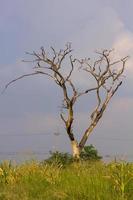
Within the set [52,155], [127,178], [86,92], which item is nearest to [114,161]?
[127,178]

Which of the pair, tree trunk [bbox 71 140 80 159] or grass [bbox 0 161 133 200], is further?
tree trunk [bbox 71 140 80 159]

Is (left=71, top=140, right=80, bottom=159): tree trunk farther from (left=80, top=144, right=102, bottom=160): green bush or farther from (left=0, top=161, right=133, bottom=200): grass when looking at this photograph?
(left=0, top=161, right=133, bottom=200): grass

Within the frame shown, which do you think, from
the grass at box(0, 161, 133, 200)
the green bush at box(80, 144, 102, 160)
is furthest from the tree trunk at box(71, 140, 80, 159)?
the grass at box(0, 161, 133, 200)

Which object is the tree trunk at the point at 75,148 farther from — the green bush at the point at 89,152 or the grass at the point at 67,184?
the grass at the point at 67,184

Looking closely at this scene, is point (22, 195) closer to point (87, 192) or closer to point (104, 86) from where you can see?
point (87, 192)

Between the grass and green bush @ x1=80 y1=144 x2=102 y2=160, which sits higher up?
green bush @ x1=80 y1=144 x2=102 y2=160

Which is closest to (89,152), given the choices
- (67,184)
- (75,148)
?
(75,148)

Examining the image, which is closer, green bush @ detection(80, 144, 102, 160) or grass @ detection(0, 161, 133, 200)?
grass @ detection(0, 161, 133, 200)

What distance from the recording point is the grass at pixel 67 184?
10383 mm

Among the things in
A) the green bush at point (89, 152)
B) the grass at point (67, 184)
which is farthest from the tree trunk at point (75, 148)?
the grass at point (67, 184)

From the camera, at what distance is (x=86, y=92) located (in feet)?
96.5

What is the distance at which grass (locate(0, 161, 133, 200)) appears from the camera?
409 inches

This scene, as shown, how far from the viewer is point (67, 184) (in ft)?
38.7

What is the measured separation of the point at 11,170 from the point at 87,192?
511cm
